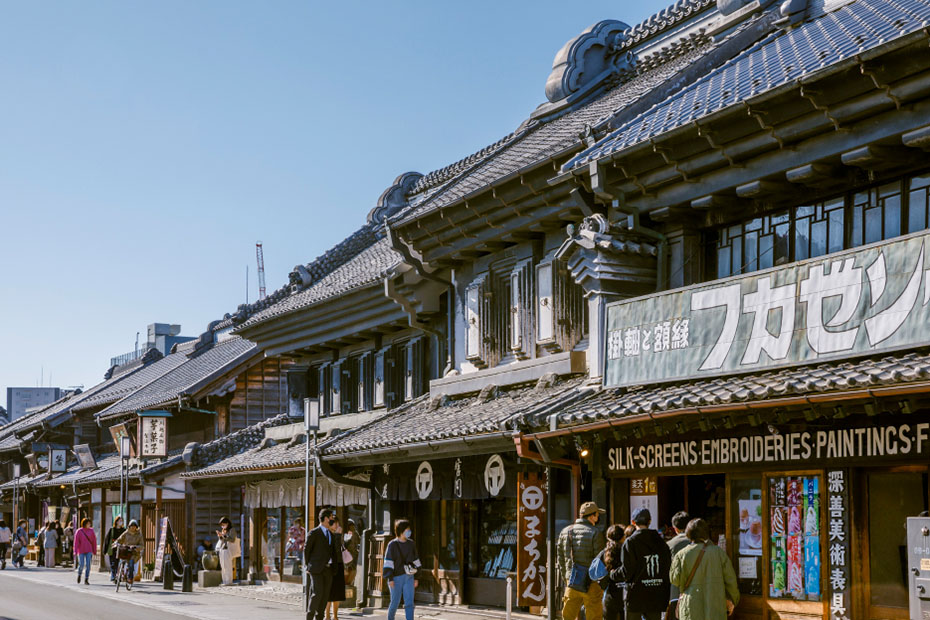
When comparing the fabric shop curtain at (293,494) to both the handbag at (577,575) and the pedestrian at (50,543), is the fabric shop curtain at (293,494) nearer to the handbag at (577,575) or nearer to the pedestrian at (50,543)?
the handbag at (577,575)

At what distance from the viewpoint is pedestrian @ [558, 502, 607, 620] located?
15180 mm

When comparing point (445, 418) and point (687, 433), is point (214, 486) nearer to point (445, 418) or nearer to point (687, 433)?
point (445, 418)

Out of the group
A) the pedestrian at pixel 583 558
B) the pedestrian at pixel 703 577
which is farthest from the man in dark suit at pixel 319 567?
the pedestrian at pixel 703 577

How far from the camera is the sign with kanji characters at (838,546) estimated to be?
45.7 feet

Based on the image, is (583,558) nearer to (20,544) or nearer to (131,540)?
(131,540)

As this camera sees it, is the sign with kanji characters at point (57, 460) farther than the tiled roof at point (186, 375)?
Yes

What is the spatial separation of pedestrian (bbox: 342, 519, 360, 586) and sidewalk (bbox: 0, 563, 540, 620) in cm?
74

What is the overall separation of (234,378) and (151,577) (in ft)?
21.6

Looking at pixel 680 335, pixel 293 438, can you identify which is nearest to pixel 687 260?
pixel 680 335

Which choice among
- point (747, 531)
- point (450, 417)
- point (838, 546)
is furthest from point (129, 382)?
point (838, 546)

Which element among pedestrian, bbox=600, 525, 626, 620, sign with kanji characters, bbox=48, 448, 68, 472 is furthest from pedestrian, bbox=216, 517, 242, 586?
pedestrian, bbox=600, 525, 626, 620

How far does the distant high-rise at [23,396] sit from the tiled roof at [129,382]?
130ft

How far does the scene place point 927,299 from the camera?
483 inches

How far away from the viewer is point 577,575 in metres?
15.3
